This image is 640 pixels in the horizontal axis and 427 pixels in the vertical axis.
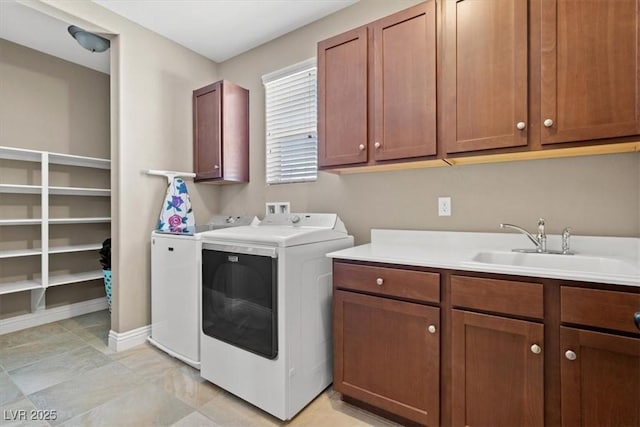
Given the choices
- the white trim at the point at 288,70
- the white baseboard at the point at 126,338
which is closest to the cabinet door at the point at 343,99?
the white trim at the point at 288,70

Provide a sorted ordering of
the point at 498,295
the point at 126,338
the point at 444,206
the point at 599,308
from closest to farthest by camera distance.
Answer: the point at 599,308 < the point at 498,295 < the point at 444,206 < the point at 126,338

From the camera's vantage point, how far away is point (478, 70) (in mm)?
1530

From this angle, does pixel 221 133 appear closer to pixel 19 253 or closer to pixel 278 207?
pixel 278 207

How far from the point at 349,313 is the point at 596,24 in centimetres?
171

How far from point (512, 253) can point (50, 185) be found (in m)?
3.97

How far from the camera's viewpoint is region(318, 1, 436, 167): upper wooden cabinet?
5.52ft

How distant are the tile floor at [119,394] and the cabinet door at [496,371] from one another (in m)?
0.48

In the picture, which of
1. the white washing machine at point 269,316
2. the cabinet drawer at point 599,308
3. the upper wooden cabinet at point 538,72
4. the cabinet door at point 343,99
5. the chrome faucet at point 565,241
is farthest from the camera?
the cabinet door at point 343,99

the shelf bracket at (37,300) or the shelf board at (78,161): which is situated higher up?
the shelf board at (78,161)

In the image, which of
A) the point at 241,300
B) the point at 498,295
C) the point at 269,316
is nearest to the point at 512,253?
the point at 498,295

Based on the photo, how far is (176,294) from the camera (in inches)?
88.9

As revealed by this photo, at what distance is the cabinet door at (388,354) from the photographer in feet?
4.62

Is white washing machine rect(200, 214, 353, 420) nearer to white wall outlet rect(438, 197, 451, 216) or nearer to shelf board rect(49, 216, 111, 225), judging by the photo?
white wall outlet rect(438, 197, 451, 216)

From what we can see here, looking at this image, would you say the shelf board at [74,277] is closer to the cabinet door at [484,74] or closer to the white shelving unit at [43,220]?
the white shelving unit at [43,220]
